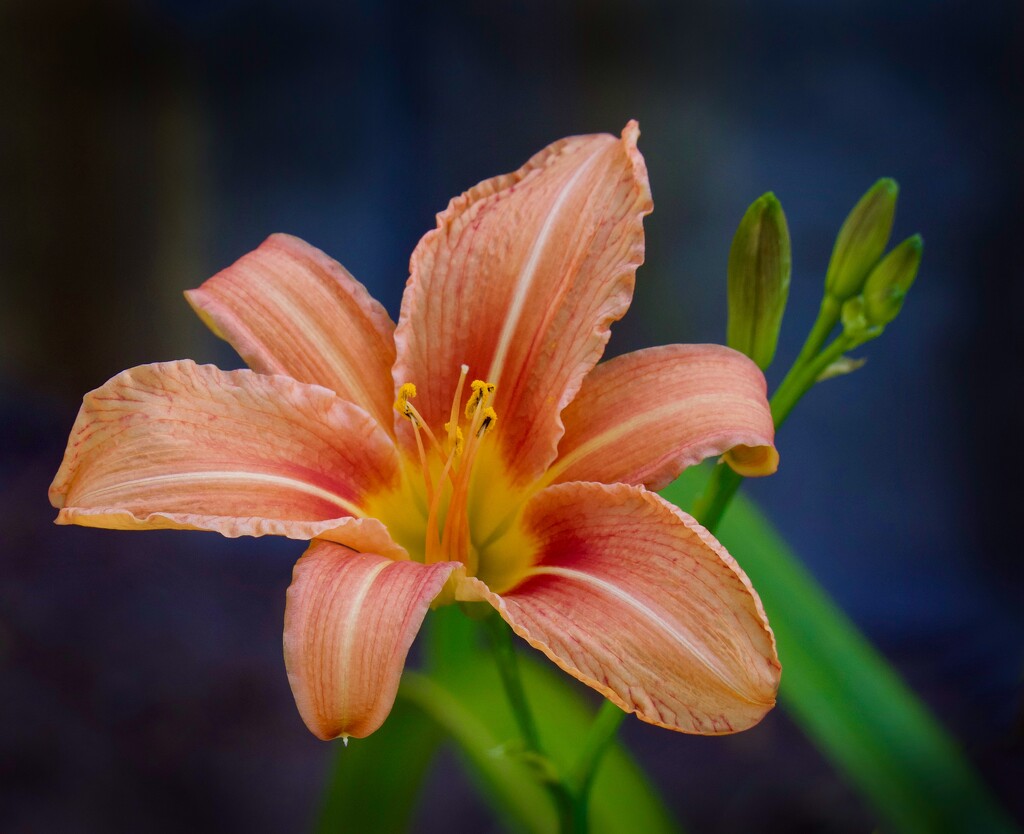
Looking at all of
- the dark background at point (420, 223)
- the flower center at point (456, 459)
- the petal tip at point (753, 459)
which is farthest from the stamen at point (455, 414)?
the dark background at point (420, 223)

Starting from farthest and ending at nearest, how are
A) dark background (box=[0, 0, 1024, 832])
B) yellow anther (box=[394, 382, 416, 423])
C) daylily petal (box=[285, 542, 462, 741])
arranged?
dark background (box=[0, 0, 1024, 832]), yellow anther (box=[394, 382, 416, 423]), daylily petal (box=[285, 542, 462, 741])

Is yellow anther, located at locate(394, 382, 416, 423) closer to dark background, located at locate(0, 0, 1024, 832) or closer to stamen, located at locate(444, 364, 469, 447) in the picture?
stamen, located at locate(444, 364, 469, 447)

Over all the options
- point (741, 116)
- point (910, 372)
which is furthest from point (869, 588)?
point (741, 116)

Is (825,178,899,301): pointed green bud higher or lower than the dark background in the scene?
higher

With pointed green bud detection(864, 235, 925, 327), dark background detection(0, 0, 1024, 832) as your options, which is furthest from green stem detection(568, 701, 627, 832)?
dark background detection(0, 0, 1024, 832)

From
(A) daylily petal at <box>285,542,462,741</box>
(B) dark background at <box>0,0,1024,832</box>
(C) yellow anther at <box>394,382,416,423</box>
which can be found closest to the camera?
(A) daylily petal at <box>285,542,462,741</box>

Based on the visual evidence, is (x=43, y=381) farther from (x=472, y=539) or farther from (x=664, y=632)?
(x=664, y=632)

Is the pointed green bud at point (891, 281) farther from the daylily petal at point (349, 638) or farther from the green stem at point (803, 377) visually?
the daylily petal at point (349, 638)

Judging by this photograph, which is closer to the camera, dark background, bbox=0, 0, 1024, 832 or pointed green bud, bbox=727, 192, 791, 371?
pointed green bud, bbox=727, 192, 791, 371
